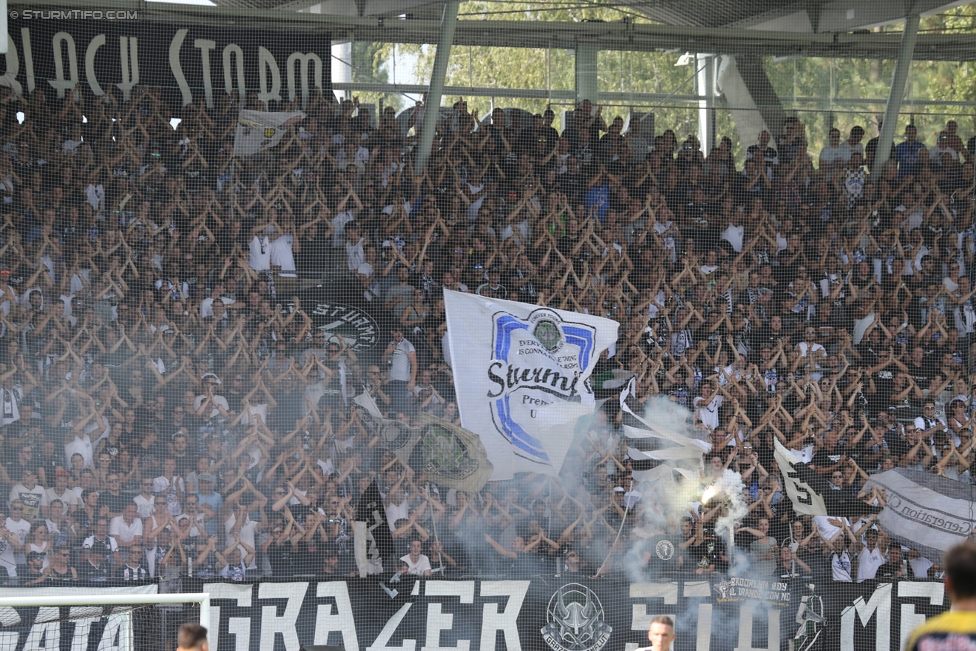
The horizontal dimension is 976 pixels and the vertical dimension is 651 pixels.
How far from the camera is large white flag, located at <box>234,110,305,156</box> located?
31.4ft

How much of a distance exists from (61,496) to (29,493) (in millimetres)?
233

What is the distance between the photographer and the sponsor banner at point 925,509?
873cm

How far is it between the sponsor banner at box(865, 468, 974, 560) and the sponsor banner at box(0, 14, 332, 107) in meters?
6.03

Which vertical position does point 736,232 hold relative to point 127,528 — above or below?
above

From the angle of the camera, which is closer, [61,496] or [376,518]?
[61,496]

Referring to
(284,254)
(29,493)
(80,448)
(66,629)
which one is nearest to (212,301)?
(284,254)

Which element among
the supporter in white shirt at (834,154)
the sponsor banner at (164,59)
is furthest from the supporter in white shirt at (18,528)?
the supporter in white shirt at (834,154)

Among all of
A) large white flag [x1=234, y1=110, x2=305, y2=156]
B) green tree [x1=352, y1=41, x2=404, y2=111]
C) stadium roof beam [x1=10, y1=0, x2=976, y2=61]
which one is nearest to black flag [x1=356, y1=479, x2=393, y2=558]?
large white flag [x1=234, y1=110, x2=305, y2=156]

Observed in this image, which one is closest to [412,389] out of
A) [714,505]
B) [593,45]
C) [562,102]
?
[714,505]

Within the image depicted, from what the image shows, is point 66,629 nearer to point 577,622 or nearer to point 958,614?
point 577,622

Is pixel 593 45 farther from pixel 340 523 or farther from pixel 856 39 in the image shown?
pixel 340 523

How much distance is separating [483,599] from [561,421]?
1600mm

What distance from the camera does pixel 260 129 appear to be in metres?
9.63

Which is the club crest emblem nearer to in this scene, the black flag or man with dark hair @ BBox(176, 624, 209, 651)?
the black flag
